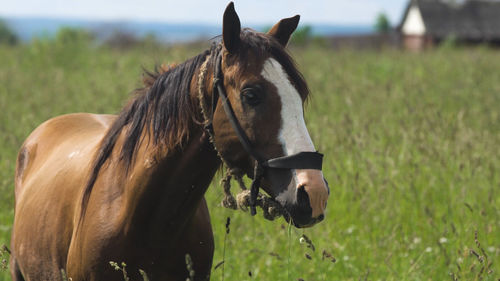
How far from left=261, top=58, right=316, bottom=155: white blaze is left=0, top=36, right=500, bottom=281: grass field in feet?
2.62

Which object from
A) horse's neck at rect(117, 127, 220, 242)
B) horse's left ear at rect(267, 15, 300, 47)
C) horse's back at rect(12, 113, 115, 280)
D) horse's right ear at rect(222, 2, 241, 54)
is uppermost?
horse's right ear at rect(222, 2, 241, 54)

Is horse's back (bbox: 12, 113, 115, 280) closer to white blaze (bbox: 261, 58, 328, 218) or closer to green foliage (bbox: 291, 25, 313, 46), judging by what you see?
white blaze (bbox: 261, 58, 328, 218)

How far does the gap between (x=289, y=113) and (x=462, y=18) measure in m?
51.0

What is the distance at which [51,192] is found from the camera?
316 centimetres

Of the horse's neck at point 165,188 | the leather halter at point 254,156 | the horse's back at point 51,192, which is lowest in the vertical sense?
the horse's back at point 51,192

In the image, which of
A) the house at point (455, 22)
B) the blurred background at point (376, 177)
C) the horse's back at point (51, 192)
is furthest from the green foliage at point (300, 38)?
the house at point (455, 22)

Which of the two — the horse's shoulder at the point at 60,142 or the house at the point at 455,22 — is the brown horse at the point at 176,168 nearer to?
the horse's shoulder at the point at 60,142

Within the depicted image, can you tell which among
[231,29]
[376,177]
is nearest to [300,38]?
[376,177]

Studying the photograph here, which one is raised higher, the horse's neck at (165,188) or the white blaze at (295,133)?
the white blaze at (295,133)

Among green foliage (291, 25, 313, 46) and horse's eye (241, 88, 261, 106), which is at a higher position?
horse's eye (241, 88, 261, 106)

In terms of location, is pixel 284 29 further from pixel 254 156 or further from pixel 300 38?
pixel 300 38

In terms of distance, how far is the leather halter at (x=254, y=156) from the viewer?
2.11 m

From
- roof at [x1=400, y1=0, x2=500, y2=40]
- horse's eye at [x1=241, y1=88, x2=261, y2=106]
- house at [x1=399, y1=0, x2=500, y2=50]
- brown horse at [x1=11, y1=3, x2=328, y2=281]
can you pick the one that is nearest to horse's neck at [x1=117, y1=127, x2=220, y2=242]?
brown horse at [x1=11, y1=3, x2=328, y2=281]

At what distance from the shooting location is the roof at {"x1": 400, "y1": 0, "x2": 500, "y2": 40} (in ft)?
157
